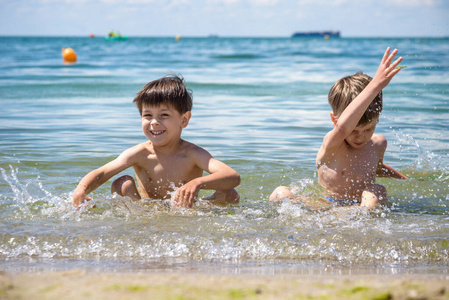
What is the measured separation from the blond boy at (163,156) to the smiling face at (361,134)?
3.20 feet

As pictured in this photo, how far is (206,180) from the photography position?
405 cm

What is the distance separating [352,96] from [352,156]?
481mm

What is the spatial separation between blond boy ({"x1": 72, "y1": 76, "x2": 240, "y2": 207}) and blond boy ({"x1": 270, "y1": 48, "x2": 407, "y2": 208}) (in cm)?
65

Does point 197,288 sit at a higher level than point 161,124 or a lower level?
lower

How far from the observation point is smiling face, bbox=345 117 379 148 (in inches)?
164

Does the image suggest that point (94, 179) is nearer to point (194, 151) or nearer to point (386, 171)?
point (194, 151)

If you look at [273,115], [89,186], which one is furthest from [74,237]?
[273,115]

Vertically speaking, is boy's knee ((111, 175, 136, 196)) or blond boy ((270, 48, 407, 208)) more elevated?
blond boy ((270, 48, 407, 208))

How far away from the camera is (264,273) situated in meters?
2.80

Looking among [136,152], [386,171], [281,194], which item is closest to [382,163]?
[386,171]

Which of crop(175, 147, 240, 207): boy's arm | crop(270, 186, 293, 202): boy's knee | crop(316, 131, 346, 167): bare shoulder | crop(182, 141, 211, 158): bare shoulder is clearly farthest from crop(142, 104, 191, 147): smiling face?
crop(316, 131, 346, 167): bare shoulder

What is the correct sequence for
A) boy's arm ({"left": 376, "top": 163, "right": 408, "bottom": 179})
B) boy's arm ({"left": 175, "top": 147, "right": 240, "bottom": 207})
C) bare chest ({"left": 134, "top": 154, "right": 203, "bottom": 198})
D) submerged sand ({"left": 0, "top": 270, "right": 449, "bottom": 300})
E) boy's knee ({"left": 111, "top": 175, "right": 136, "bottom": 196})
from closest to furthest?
submerged sand ({"left": 0, "top": 270, "right": 449, "bottom": 300}), boy's arm ({"left": 175, "top": 147, "right": 240, "bottom": 207}), boy's knee ({"left": 111, "top": 175, "right": 136, "bottom": 196}), bare chest ({"left": 134, "top": 154, "right": 203, "bottom": 198}), boy's arm ({"left": 376, "top": 163, "right": 408, "bottom": 179})

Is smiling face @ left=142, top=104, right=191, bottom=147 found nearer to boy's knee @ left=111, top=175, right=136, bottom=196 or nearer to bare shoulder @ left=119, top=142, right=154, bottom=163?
bare shoulder @ left=119, top=142, right=154, bottom=163

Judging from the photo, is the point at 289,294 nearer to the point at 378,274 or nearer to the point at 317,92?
the point at 378,274
